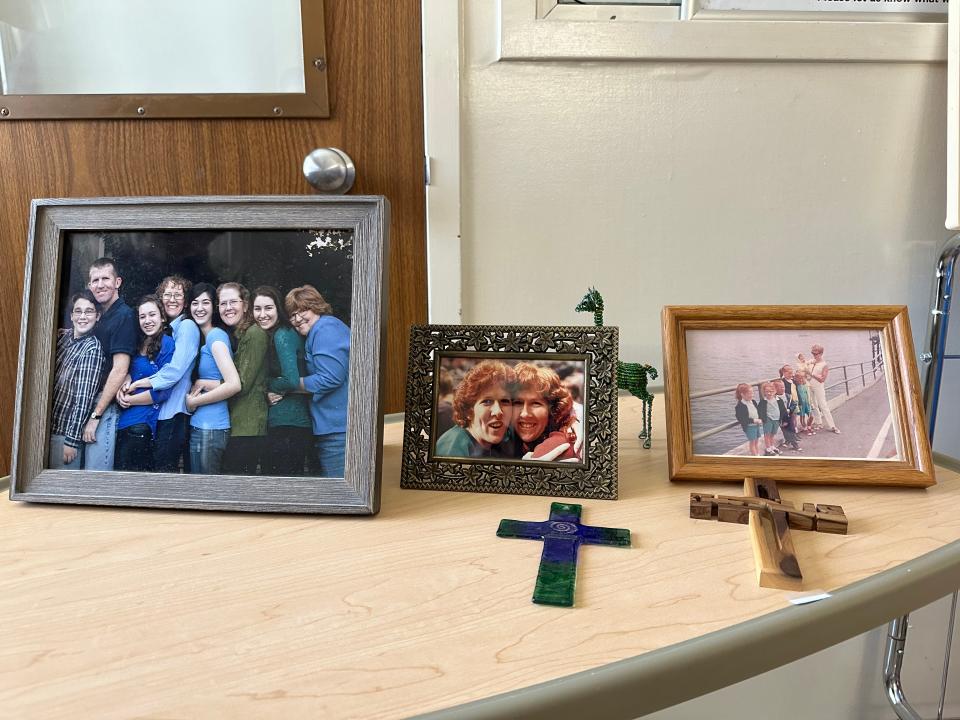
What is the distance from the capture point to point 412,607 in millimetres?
496

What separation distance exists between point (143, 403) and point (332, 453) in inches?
7.5

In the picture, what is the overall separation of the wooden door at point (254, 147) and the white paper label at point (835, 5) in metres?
0.49

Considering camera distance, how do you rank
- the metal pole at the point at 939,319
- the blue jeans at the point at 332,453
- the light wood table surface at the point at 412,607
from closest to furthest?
the light wood table surface at the point at 412,607, the blue jeans at the point at 332,453, the metal pole at the point at 939,319

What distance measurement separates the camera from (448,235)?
1129 millimetres

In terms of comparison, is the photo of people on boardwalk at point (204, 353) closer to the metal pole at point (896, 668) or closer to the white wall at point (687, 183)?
the white wall at point (687, 183)

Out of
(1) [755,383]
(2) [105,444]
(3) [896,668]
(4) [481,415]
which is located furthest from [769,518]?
(3) [896,668]

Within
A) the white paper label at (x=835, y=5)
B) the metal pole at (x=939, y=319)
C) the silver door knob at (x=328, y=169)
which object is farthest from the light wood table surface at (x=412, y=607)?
the white paper label at (x=835, y=5)

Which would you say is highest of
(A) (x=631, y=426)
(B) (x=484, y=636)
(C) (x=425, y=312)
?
(C) (x=425, y=312)

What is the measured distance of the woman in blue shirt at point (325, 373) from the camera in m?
0.65

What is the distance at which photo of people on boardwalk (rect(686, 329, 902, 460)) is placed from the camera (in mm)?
718

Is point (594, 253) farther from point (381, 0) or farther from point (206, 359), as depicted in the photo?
point (206, 359)

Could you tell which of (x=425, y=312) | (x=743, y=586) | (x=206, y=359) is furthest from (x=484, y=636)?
(x=425, y=312)

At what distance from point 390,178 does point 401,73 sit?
162 mm

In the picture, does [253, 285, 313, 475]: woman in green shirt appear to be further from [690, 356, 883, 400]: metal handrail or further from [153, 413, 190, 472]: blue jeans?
[690, 356, 883, 400]: metal handrail
